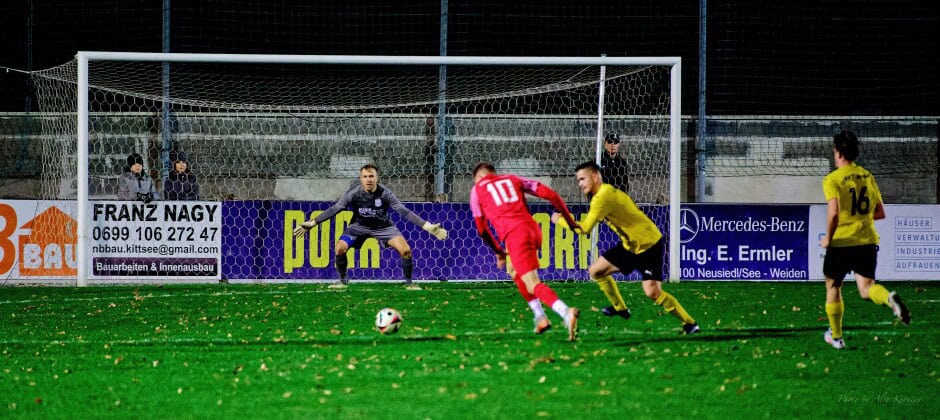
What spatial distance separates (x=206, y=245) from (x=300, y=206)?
1495 millimetres

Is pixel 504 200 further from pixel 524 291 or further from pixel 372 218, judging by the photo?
pixel 372 218

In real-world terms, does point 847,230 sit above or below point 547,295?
above

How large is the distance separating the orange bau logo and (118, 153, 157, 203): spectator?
2.84 ft

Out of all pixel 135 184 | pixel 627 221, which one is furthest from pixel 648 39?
pixel 627 221

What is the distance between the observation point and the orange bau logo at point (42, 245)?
1645 centimetres

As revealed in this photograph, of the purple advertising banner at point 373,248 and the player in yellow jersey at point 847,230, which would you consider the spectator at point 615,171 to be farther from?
the player in yellow jersey at point 847,230

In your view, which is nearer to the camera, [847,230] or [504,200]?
[847,230]

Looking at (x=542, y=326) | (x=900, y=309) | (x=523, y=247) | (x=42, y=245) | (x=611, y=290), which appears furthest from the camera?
(x=42, y=245)

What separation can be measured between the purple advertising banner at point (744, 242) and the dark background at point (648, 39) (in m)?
5.60

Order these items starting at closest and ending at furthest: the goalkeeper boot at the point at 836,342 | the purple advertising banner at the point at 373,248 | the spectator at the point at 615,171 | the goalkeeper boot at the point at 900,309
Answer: the goalkeeper boot at the point at 900,309
the goalkeeper boot at the point at 836,342
the spectator at the point at 615,171
the purple advertising banner at the point at 373,248

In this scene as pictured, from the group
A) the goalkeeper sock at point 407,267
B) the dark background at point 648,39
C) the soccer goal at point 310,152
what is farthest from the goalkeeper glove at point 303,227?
the dark background at point 648,39

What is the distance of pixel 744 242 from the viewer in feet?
55.4

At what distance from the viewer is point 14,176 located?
18.8 meters

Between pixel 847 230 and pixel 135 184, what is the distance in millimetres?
11419
